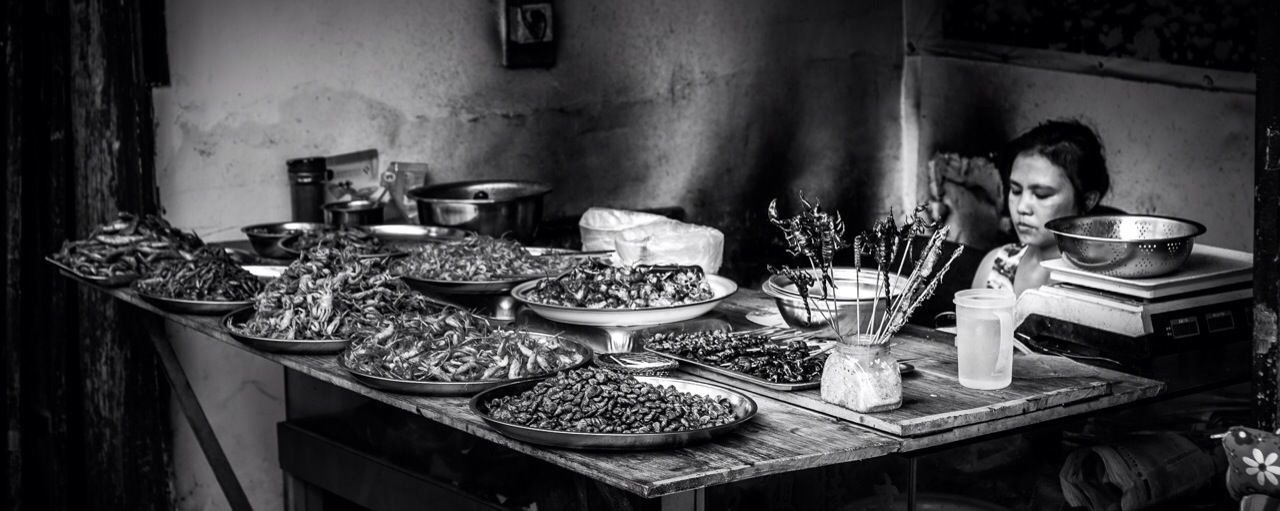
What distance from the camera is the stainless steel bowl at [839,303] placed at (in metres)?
3.50

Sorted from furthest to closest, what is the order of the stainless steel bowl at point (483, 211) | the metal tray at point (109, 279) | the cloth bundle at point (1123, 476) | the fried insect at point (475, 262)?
the stainless steel bowl at point (483, 211) < the metal tray at point (109, 279) < the fried insect at point (475, 262) < the cloth bundle at point (1123, 476)

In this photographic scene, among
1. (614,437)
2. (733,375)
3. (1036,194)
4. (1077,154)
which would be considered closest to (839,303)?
(733,375)

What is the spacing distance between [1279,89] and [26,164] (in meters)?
4.40

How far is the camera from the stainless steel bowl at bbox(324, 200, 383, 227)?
17.2 feet

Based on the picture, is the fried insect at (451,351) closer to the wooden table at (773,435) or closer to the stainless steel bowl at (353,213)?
the wooden table at (773,435)

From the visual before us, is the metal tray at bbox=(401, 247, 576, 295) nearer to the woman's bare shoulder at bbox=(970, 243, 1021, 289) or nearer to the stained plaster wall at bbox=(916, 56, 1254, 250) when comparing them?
the woman's bare shoulder at bbox=(970, 243, 1021, 289)

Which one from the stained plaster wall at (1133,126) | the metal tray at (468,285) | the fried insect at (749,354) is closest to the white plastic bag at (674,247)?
the metal tray at (468,285)

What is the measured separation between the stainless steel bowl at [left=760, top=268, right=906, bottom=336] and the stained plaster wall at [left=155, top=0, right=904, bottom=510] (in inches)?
99.0

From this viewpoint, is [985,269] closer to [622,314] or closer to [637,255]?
[637,255]

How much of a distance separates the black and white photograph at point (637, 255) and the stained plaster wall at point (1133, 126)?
0.8 inches

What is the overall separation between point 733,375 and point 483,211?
2.18m

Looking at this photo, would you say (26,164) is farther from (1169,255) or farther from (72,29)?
(1169,255)

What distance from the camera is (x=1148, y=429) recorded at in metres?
3.46

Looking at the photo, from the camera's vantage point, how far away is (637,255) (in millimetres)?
4441
